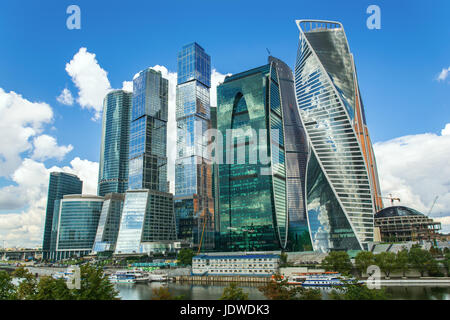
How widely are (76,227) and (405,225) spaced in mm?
165095

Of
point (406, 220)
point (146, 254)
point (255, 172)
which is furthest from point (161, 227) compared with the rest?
point (406, 220)

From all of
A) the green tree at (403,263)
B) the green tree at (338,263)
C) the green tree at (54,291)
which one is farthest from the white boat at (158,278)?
the green tree at (54,291)

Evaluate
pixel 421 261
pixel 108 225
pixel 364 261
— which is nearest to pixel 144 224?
pixel 108 225

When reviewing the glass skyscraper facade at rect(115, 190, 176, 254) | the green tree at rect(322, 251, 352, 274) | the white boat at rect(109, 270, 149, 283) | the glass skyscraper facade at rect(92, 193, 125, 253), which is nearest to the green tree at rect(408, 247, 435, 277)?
the green tree at rect(322, 251, 352, 274)

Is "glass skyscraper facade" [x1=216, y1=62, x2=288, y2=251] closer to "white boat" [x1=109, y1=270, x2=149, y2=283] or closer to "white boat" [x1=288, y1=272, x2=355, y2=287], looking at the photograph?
"white boat" [x1=109, y1=270, x2=149, y2=283]

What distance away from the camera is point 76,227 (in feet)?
632

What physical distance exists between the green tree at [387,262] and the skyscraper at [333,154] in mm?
33032

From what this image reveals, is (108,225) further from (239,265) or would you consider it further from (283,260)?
(283,260)

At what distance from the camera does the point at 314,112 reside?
4783 inches

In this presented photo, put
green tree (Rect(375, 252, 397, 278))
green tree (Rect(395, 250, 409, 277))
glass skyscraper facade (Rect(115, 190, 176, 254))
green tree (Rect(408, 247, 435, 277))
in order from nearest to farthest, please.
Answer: green tree (Rect(408, 247, 435, 277)), green tree (Rect(395, 250, 409, 277)), green tree (Rect(375, 252, 397, 278)), glass skyscraper facade (Rect(115, 190, 176, 254))

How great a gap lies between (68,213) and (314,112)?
149081 millimetres

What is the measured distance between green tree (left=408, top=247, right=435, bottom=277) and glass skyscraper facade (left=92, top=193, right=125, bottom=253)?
147m

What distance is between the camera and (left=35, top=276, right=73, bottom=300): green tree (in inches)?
1158
